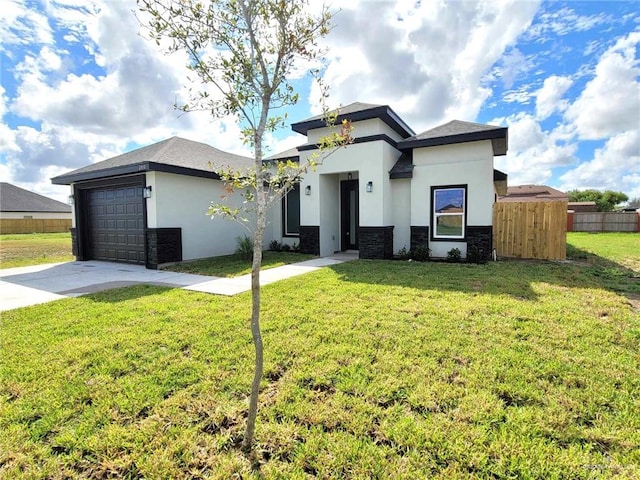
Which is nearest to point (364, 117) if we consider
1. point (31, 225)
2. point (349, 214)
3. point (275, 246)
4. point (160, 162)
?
point (349, 214)

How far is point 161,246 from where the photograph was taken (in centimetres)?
1006

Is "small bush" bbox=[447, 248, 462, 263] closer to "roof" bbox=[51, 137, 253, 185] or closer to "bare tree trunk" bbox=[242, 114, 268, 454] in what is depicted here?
"roof" bbox=[51, 137, 253, 185]

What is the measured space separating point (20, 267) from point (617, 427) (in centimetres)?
1420

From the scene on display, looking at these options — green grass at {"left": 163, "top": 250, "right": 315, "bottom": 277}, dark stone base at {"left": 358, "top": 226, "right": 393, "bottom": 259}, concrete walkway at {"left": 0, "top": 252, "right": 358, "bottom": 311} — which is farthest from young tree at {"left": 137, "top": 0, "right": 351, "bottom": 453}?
dark stone base at {"left": 358, "top": 226, "right": 393, "bottom": 259}

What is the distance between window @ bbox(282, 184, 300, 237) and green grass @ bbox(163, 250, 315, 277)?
1.66 m

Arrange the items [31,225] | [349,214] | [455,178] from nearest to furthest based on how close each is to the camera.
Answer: [455,178] → [349,214] → [31,225]

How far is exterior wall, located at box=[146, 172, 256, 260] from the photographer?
33.0 ft

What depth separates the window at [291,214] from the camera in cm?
1327

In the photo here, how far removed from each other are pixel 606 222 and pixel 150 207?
30.3 meters

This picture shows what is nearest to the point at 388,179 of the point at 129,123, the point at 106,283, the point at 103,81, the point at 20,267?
the point at 106,283

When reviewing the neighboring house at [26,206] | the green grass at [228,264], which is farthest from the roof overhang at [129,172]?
the neighboring house at [26,206]

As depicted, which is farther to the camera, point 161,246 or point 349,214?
point 349,214

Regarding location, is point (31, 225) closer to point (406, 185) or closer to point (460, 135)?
point (406, 185)

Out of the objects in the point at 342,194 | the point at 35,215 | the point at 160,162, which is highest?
the point at 160,162
